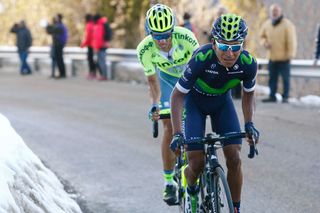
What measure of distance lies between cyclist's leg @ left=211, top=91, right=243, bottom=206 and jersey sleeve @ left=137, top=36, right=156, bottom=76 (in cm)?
157

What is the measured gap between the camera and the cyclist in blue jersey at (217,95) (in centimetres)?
536

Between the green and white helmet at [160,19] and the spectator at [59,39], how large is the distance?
16.4 m

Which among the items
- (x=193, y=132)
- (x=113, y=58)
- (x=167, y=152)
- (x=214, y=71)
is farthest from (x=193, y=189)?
(x=113, y=58)

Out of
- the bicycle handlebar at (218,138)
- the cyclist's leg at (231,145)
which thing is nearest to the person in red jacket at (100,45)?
the cyclist's leg at (231,145)

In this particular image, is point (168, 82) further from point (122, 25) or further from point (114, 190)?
point (122, 25)

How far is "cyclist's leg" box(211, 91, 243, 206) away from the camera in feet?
18.7

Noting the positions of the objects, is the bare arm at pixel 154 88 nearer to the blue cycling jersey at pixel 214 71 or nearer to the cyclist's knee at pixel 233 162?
the blue cycling jersey at pixel 214 71

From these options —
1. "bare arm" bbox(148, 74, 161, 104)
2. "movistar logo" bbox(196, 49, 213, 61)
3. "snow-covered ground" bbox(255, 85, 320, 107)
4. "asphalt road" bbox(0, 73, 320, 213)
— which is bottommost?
"snow-covered ground" bbox(255, 85, 320, 107)

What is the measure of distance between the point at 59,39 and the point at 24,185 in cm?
1748

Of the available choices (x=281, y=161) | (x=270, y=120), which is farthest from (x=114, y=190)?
(x=270, y=120)

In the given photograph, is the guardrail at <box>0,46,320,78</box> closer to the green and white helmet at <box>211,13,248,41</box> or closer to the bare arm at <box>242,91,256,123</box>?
the bare arm at <box>242,91,256,123</box>

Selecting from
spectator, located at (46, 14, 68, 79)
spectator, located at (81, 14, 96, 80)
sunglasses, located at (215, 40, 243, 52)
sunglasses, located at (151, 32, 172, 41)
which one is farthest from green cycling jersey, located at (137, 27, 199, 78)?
spectator, located at (46, 14, 68, 79)

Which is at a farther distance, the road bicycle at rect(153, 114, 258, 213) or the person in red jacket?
the person in red jacket

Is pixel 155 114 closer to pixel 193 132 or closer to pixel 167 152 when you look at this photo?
pixel 167 152
